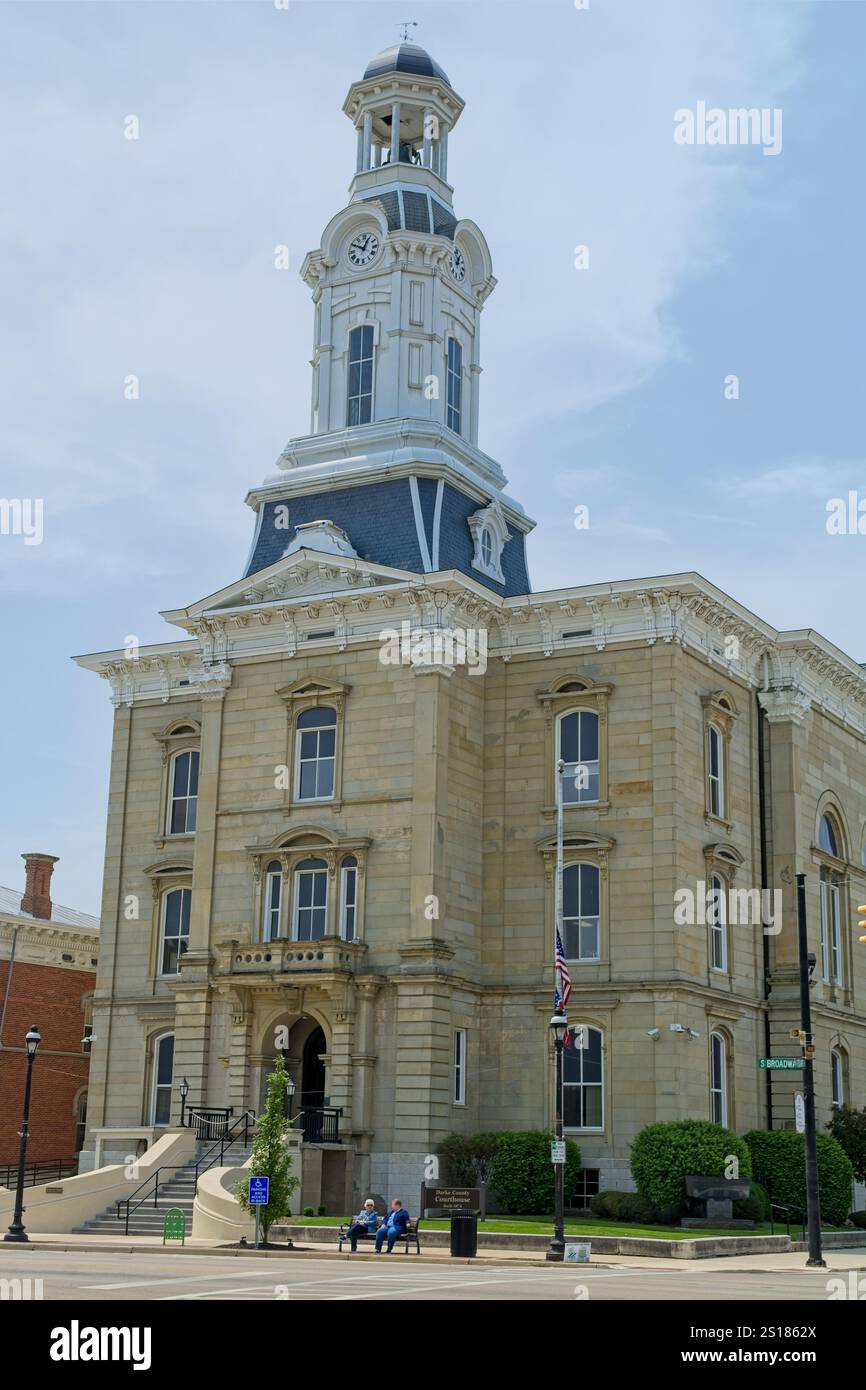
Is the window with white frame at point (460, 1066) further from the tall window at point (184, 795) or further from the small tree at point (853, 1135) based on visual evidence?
the small tree at point (853, 1135)

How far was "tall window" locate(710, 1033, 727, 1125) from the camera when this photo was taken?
143 ft

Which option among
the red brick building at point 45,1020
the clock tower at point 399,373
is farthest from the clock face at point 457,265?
the red brick building at point 45,1020

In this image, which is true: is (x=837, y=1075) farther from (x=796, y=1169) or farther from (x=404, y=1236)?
(x=404, y=1236)

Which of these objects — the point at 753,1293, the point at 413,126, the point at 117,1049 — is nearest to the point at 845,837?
the point at 117,1049

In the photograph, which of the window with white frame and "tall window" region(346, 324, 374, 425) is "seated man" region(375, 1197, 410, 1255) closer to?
the window with white frame

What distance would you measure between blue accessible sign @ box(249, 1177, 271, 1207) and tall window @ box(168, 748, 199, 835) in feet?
56.2

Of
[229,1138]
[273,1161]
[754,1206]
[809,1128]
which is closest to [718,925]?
[754,1206]

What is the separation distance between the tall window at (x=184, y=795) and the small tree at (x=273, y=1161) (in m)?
15.1

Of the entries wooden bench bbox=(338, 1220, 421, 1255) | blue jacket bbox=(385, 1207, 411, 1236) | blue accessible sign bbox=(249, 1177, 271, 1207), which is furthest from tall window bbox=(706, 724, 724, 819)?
blue accessible sign bbox=(249, 1177, 271, 1207)

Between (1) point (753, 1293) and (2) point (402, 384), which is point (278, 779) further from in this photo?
(1) point (753, 1293)

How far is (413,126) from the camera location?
180ft

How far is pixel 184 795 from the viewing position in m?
49.5

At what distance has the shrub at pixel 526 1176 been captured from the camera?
4000 centimetres

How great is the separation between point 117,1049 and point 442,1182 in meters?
11.8
